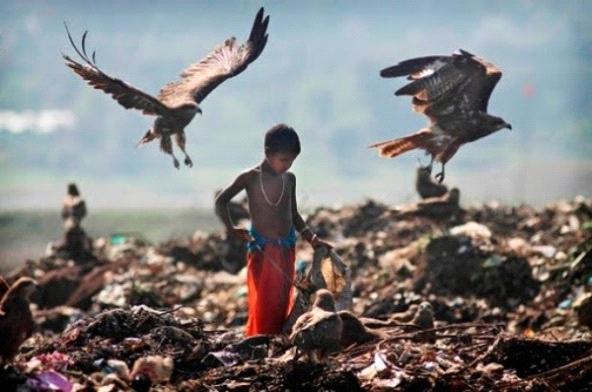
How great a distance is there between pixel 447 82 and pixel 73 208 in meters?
7.09

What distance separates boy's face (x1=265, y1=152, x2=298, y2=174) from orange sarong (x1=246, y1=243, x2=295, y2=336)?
1.71 ft

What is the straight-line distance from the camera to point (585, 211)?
1232 cm

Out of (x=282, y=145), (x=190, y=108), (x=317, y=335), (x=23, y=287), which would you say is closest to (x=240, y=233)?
Result: (x=282, y=145)

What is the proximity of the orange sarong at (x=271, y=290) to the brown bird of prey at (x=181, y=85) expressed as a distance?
0.83 m

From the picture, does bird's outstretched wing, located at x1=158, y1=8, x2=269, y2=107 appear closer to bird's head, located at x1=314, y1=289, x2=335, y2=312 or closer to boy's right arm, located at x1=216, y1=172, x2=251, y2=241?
boy's right arm, located at x1=216, y1=172, x2=251, y2=241

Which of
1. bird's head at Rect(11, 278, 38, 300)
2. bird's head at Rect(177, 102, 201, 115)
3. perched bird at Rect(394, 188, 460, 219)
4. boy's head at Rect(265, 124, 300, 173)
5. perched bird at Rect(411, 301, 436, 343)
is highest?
bird's head at Rect(177, 102, 201, 115)

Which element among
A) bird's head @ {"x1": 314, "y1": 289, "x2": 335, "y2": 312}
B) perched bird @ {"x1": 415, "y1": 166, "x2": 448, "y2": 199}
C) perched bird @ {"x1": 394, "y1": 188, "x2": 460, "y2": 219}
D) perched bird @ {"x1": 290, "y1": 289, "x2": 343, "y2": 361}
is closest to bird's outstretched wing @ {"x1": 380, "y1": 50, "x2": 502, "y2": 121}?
bird's head @ {"x1": 314, "y1": 289, "x2": 335, "y2": 312}

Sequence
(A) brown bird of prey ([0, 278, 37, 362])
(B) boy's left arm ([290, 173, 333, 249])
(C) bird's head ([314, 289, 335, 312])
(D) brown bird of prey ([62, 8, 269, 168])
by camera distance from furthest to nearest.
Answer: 1. (B) boy's left arm ([290, 173, 333, 249])
2. (D) brown bird of prey ([62, 8, 269, 168])
3. (C) bird's head ([314, 289, 335, 312])
4. (A) brown bird of prey ([0, 278, 37, 362])

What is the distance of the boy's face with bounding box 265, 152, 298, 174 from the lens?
7.56 meters

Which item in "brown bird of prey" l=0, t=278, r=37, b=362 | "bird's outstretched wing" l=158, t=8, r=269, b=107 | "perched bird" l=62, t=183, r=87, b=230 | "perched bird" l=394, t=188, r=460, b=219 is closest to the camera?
"brown bird of prey" l=0, t=278, r=37, b=362

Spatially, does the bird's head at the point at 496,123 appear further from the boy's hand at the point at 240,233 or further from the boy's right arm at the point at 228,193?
the boy's hand at the point at 240,233

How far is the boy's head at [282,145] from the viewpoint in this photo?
7.50 meters

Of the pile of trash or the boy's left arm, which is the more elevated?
the boy's left arm

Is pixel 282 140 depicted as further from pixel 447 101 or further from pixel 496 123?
pixel 496 123
